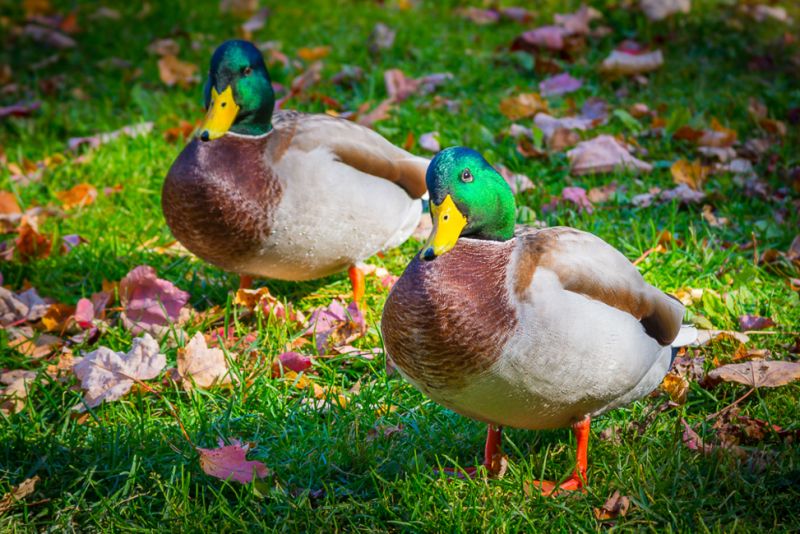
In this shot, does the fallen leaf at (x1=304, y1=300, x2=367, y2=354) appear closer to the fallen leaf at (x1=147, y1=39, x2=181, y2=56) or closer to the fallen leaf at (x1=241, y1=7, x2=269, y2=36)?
the fallen leaf at (x1=147, y1=39, x2=181, y2=56)

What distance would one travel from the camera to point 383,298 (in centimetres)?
400

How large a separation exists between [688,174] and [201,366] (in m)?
2.62

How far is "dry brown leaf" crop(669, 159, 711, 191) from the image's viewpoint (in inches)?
182

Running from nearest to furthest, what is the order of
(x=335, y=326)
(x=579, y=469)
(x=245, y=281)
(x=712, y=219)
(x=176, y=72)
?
(x=579, y=469), (x=335, y=326), (x=245, y=281), (x=712, y=219), (x=176, y=72)

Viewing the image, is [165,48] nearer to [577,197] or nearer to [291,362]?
[577,197]

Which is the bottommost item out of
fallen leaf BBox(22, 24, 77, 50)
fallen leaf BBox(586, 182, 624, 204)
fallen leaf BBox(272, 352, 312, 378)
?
fallen leaf BBox(22, 24, 77, 50)

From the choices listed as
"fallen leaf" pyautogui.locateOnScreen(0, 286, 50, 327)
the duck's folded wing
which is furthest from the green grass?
the duck's folded wing

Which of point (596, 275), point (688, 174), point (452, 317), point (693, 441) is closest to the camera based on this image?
point (452, 317)

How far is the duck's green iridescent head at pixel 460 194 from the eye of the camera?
2.50 m

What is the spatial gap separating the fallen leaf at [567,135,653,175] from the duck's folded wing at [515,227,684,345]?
1960 mm

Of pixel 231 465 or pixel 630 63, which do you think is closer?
pixel 231 465

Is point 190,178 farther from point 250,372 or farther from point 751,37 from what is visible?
point 751,37

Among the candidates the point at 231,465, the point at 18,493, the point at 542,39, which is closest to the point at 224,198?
the point at 231,465

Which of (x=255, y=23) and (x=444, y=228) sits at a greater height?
(x=444, y=228)
